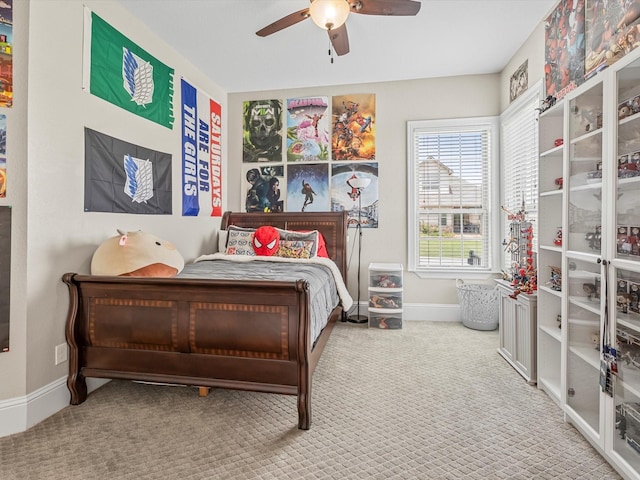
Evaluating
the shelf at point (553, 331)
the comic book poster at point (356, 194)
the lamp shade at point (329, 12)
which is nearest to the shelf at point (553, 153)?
the shelf at point (553, 331)

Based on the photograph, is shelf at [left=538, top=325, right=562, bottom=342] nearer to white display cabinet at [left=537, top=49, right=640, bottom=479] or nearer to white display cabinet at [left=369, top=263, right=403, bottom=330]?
white display cabinet at [left=537, top=49, right=640, bottom=479]

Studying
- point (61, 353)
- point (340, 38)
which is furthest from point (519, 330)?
point (61, 353)

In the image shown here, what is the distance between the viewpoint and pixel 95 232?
242cm

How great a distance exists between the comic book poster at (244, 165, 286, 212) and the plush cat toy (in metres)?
2.03

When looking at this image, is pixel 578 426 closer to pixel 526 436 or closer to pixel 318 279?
pixel 526 436

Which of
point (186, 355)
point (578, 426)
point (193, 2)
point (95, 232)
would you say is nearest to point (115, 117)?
point (95, 232)

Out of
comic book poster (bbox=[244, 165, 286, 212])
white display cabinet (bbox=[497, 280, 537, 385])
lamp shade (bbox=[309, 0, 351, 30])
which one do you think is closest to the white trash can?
white display cabinet (bbox=[497, 280, 537, 385])

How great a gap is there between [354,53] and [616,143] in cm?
255

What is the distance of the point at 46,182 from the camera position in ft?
6.73

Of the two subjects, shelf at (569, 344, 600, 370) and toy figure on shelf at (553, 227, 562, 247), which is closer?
shelf at (569, 344, 600, 370)

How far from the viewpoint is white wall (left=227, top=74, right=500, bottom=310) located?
4.01 metres

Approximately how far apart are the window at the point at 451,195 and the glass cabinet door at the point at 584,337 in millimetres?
2043

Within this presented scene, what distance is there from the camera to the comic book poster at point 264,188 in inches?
172

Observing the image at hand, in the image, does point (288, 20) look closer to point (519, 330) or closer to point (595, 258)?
point (595, 258)
